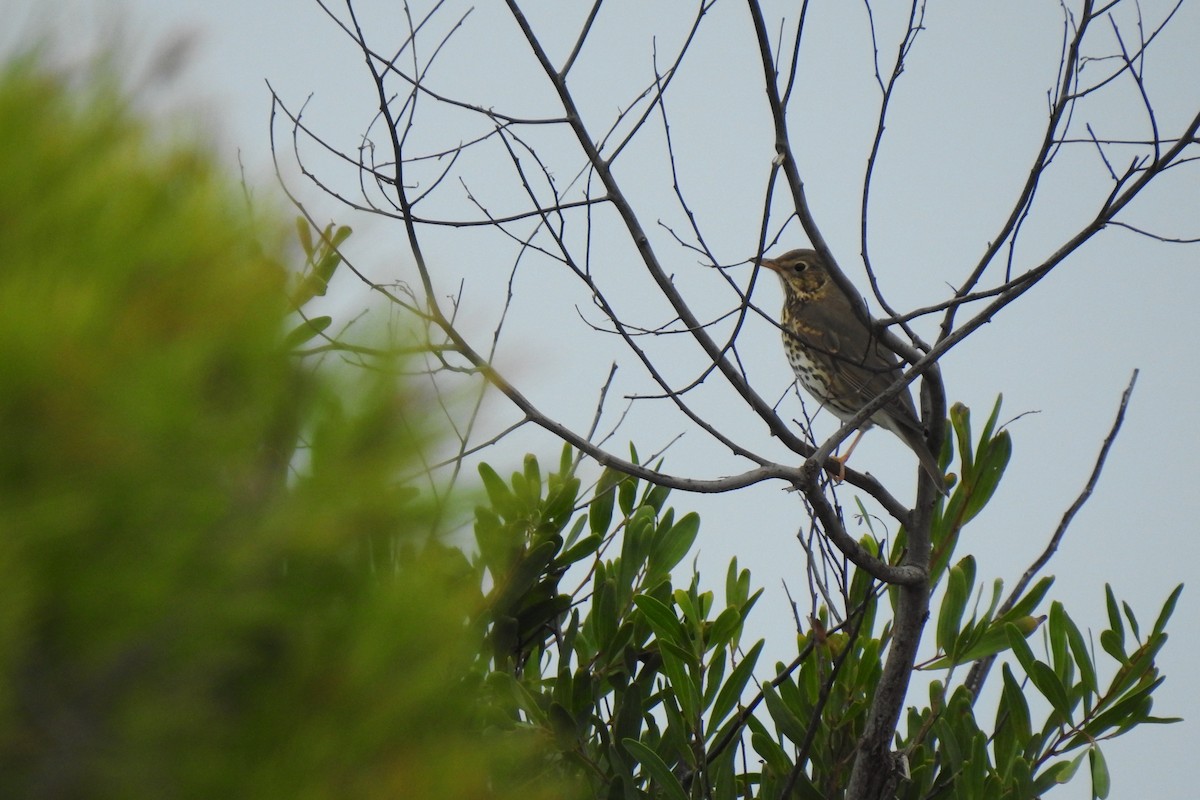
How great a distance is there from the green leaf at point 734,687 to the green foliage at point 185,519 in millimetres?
2000

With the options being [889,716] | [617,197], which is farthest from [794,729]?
[617,197]

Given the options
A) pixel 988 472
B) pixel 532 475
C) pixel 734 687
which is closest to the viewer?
pixel 532 475

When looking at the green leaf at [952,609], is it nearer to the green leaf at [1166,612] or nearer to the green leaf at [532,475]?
the green leaf at [1166,612]

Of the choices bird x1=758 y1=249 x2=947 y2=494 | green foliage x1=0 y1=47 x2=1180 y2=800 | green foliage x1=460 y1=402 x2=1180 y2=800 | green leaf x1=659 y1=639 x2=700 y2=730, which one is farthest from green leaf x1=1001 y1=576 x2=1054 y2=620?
green foliage x1=0 y1=47 x2=1180 y2=800

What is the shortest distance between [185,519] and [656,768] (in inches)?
82.5

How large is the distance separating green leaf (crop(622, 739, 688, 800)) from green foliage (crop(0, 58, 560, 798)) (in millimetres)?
1773

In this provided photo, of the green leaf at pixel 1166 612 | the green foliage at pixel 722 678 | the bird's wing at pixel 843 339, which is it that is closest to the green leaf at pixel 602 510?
the green foliage at pixel 722 678

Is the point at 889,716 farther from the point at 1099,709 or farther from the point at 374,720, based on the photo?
the point at 374,720

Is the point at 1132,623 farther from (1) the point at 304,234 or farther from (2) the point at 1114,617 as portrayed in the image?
(1) the point at 304,234

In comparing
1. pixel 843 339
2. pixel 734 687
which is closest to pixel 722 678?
pixel 734 687

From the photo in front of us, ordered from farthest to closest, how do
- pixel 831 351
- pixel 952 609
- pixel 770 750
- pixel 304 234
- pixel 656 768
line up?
pixel 831 351 < pixel 952 609 < pixel 770 750 < pixel 656 768 < pixel 304 234

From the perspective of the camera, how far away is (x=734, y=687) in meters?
3.02

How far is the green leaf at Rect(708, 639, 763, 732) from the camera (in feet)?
9.92

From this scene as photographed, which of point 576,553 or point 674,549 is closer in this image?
point 576,553
